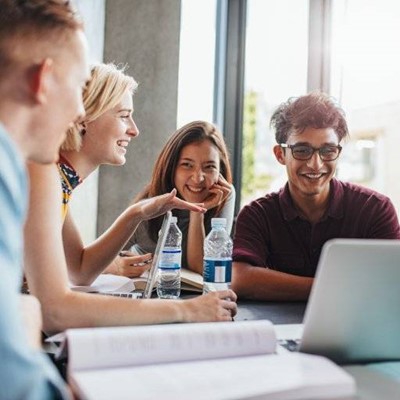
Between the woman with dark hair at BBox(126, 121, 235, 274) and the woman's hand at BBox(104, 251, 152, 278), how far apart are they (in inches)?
15.9

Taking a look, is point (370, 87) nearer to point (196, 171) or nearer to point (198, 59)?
point (196, 171)

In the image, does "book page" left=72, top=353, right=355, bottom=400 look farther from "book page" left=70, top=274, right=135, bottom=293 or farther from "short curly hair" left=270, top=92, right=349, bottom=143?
"short curly hair" left=270, top=92, right=349, bottom=143

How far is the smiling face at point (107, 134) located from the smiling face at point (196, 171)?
→ 1.60 feet

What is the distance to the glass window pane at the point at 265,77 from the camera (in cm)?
287

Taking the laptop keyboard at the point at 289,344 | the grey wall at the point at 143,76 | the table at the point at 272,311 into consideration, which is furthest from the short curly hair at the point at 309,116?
the grey wall at the point at 143,76

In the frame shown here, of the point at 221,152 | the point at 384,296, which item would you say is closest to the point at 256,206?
the point at 221,152

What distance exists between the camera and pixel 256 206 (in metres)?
1.71

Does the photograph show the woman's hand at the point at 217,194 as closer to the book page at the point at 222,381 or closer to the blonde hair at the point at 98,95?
the blonde hair at the point at 98,95

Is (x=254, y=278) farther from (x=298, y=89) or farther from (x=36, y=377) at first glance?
(x=298, y=89)

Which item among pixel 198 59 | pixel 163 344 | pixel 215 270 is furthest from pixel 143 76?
pixel 163 344

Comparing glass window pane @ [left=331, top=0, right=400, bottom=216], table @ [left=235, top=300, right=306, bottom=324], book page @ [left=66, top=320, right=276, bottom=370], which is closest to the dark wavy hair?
glass window pane @ [left=331, top=0, right=400, bottom=216]

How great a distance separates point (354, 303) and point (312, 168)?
3.09ft

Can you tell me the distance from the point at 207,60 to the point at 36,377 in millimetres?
3023

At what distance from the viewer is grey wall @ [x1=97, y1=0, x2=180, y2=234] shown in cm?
313
